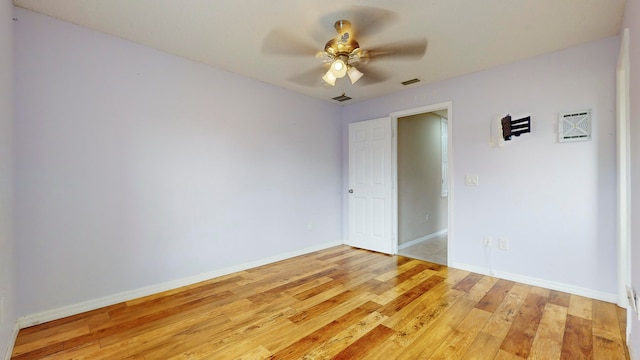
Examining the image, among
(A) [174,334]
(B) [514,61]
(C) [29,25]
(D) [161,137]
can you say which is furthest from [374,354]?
(C) [29,25]

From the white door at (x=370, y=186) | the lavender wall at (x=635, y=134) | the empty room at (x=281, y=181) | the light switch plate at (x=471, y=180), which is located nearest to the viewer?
the lavender wall at (x=635, y=134)

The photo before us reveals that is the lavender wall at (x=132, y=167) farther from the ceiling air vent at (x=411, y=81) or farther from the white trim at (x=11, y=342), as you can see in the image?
the ceiling air vent at (x=411, y=81)

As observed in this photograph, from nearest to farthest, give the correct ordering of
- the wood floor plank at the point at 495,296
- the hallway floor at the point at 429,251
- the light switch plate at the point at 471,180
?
the wood floor plank at the point at 495,296 < the light switch plate at the point at 471,180 < the hallway floor at the point at 429,251

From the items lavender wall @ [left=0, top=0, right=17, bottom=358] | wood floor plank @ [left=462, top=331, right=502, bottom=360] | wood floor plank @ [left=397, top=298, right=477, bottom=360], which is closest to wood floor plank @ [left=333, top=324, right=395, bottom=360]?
wood floor plank @ [left=397, top=298, right=477, bottom=360]

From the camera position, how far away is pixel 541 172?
9.24 ft

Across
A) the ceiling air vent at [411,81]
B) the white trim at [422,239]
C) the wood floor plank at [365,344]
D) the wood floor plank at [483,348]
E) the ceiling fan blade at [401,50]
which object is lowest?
the wood floor plank at [483,348]

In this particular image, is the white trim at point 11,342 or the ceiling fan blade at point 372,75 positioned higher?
the ceiling fan blade at point 372,75

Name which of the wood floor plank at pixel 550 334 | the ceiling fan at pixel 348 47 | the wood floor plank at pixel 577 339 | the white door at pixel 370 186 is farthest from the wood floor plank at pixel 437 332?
the ceiling fan at pixel 348 47

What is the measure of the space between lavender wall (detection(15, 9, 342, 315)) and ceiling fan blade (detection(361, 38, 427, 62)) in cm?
170

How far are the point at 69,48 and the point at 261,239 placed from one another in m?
2.60

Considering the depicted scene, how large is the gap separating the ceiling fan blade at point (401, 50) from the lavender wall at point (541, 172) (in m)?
1.41

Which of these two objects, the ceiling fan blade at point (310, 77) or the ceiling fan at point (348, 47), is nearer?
the ceiling fan at point (348, 47)

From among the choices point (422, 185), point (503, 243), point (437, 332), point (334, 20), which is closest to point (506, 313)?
point (437, 332)

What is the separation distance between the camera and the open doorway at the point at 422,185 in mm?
4359
